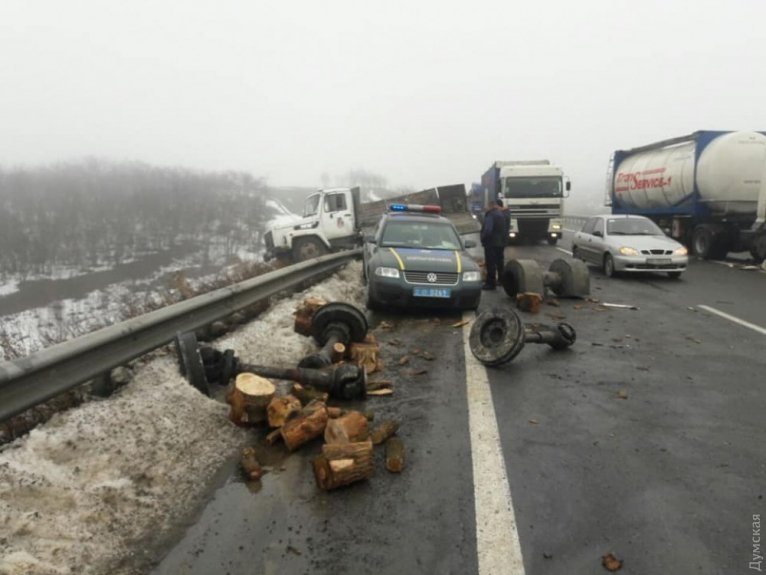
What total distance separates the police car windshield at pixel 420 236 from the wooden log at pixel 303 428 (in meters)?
5.71

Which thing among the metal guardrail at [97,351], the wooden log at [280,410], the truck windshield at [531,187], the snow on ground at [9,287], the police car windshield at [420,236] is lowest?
the snow on ground at [9,287]

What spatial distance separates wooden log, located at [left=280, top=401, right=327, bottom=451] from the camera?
11.6ft

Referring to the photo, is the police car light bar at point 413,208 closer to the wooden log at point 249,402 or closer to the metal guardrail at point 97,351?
the metal guardrail at point 97,351

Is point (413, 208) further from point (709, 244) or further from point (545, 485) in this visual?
point (709, 244)

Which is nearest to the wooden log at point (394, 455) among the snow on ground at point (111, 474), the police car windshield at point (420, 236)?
the snow on ground at point (111, 474)

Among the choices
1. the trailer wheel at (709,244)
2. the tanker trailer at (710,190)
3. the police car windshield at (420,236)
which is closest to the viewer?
the police car windshield at (420,236)

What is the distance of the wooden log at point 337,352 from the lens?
17.4 ft

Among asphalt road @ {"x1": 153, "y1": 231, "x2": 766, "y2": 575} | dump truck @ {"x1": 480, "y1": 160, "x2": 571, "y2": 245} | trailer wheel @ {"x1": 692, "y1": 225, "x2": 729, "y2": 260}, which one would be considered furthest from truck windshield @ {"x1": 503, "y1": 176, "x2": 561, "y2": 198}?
asphalt road @ {"x1": 153, "y1": 231, "x2": 766, "y2": 575}

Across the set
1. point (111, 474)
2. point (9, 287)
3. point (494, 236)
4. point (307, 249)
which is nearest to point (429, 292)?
point (494, 236)

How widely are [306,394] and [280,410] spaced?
1.69ft

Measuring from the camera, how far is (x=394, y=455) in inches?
134

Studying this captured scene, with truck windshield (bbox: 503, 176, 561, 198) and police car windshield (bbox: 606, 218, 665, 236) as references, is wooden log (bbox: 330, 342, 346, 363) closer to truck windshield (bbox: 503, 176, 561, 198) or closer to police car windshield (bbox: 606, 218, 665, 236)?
police car windshield (bbox: 606, 218, 665, 236)

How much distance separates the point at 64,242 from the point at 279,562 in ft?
224

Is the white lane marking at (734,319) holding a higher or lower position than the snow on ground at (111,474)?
lower
